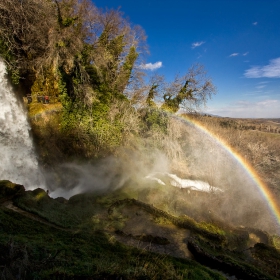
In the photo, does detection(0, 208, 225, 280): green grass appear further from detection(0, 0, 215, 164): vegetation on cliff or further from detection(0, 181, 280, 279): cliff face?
detection(0, 0, 215, 164): vegetation on cliff

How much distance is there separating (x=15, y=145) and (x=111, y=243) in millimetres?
10741

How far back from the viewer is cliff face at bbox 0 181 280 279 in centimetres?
411

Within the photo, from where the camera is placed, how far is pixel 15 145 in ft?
45.9

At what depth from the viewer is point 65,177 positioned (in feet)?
50.0

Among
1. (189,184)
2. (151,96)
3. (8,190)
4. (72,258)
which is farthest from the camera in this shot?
(151,96)

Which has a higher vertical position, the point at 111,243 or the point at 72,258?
the point at 72,258

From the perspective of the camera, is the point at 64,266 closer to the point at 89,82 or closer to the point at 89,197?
the point at 89,197

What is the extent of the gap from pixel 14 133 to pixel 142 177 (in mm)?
9926

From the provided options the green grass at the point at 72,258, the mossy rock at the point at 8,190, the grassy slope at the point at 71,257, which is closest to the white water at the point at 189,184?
the mossy rock at the point at 8,190

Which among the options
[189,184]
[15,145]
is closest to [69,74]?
[15,145]

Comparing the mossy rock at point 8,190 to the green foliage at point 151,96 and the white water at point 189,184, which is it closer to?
the white water at point 189,184

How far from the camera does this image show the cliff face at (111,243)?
4105 millimetres

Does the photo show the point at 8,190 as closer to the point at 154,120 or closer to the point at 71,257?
the point at 71,257

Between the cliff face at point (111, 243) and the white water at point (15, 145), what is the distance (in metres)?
3.87
